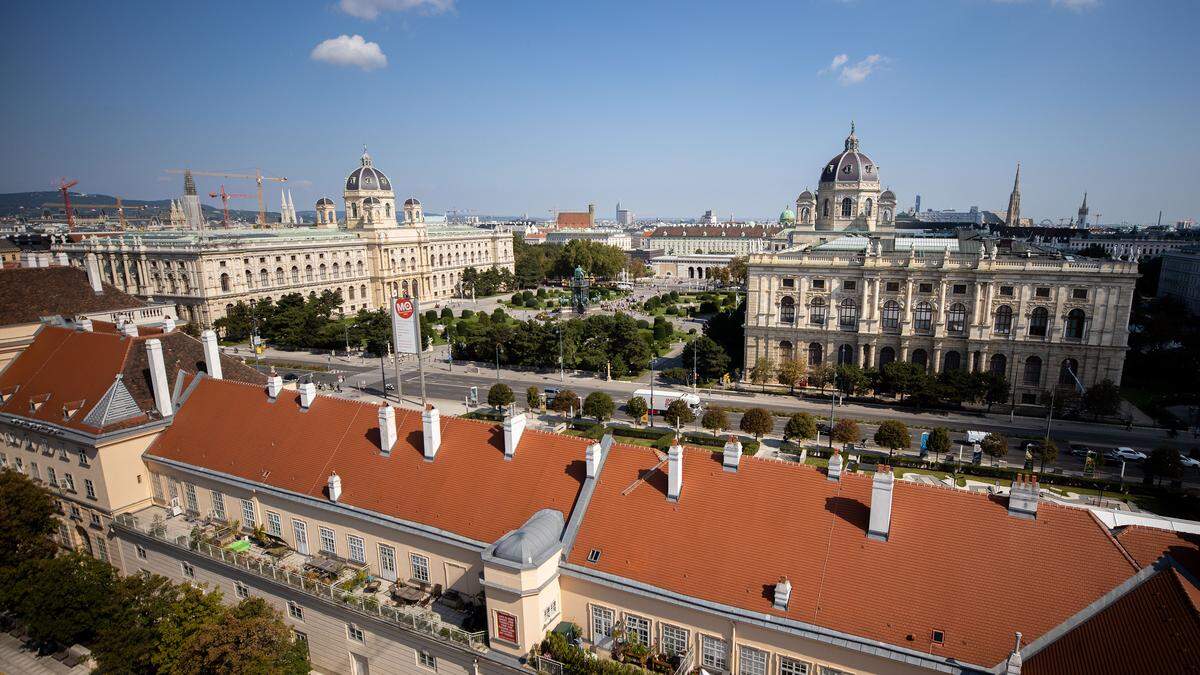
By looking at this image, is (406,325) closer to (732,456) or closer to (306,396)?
(306,396)

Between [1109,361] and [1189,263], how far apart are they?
77.3 meters

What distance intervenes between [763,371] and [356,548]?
162 feet

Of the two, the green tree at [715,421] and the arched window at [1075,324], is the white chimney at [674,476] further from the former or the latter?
the arched window at [1075,324]

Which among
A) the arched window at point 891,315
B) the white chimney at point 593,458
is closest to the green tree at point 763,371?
the arched window at point 891,315

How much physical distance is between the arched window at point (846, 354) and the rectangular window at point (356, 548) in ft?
186

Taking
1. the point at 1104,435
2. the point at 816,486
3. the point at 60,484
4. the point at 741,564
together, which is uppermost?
the point at 816,486

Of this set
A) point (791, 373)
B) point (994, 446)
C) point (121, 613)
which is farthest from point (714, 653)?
point (791, 373)

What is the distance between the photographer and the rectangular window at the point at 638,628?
2133 cm

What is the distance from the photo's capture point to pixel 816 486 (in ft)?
70.9

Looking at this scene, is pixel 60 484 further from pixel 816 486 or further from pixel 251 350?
pixel 251 350

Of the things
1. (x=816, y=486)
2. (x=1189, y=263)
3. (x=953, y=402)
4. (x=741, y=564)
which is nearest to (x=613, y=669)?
(x=741, y=564)

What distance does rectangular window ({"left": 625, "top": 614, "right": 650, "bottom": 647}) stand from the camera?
70.0ft

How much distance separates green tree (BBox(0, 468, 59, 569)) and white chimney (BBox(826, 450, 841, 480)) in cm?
3696

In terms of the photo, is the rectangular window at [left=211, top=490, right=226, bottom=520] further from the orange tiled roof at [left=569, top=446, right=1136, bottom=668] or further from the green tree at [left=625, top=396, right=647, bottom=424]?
the green tree at [left=625, top=396, right=647, bottom=424]
